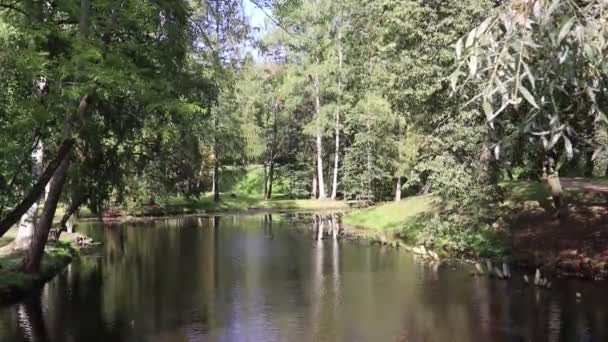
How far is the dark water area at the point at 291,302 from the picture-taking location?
1581 cm

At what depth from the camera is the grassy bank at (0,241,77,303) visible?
19.0m

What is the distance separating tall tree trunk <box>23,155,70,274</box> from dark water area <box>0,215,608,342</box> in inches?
35.6

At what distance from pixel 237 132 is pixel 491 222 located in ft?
87.7

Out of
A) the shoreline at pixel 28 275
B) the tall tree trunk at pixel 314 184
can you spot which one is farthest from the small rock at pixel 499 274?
the tall tree trunk at pixel 314 184

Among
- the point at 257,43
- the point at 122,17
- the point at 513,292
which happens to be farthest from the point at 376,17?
the point at 122,17

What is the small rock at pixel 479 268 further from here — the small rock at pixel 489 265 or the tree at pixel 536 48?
the tree at pixel 536 48

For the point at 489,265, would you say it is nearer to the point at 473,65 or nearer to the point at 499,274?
the point at 499,274

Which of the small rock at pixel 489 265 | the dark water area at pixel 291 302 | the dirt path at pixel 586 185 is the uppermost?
the dirt path at pixel 586 185

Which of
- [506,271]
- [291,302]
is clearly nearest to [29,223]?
[291,302]

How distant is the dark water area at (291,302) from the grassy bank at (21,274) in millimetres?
398

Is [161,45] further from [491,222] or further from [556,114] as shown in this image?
[491,222]

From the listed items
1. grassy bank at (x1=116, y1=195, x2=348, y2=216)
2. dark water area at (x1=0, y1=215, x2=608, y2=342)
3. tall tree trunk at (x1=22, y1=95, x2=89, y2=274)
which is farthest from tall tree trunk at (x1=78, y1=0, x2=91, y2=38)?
grassy bank at (x1=116, y1=195, x2=348, y2=216)

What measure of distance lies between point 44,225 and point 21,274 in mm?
1825

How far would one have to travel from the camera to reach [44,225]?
19.7 metres
